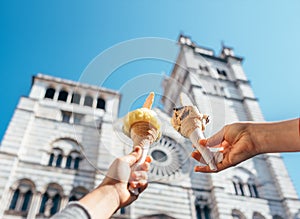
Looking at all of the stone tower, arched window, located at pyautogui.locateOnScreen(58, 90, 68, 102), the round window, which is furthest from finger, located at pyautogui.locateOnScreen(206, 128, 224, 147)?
arched window, located at pyautogui.locateOnScreen(58, 90, 68, 102)

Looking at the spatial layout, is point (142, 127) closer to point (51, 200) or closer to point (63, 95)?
point (51, 200)

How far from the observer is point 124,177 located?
1.61m

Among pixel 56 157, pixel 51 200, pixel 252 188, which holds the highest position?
pixel 56 157

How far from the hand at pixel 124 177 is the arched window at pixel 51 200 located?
913 cm

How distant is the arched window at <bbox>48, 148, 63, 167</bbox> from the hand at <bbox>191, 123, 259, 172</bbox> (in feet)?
35.0

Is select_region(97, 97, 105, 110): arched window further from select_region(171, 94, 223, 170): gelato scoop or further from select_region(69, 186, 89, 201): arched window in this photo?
select_region(171, 94, 223, 170): gelato scoop

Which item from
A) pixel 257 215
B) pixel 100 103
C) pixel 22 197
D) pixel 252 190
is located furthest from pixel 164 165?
pixel 100 103

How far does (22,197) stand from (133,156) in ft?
31.8

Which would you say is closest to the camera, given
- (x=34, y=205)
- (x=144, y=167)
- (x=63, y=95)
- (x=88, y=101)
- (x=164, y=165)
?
(x=144, y=167)

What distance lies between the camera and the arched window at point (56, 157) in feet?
37.0

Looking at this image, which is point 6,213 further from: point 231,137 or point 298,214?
point 298,214

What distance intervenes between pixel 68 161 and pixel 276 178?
401 inches

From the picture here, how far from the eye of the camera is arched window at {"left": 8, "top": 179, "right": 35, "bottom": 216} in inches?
366

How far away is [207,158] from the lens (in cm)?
170
